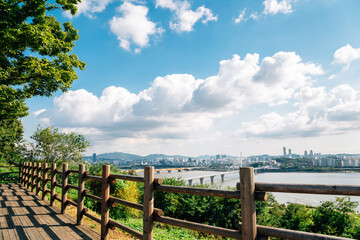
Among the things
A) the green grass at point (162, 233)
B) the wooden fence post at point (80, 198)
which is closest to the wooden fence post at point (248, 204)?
the wooden fence post at point (80, 198)

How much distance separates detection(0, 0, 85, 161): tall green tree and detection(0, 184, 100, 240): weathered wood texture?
4906 mm

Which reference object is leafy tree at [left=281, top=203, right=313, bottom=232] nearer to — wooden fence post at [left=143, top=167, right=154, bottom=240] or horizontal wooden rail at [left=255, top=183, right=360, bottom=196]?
wooden fence post at [left=143, top=167, right=154, bottom=240]

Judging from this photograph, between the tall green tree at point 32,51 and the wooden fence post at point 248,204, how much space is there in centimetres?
878

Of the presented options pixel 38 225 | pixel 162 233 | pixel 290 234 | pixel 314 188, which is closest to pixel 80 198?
pixel 38 225

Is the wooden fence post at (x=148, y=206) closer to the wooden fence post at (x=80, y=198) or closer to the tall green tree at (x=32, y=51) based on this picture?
the wooden fence post at (x=80, y=198)

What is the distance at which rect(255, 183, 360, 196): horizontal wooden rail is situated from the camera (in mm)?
2092

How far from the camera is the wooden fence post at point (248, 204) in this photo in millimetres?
2646

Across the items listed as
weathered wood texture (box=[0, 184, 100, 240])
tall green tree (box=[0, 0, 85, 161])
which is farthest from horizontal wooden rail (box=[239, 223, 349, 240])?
tall green tree (box=[0, 0, 85, 161])

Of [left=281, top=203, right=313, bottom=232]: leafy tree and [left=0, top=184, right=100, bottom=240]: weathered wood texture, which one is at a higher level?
Answer: [left=0, top=184, right=100, bottom=240]: weathered wood texture

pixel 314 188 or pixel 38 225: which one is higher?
pixel 314 188

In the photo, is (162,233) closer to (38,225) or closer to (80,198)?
(80,198)

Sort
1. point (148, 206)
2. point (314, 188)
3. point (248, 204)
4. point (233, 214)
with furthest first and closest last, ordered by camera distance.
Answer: point (233, 214) < point (148, 206) < point (248, 204) < point (314, 188)

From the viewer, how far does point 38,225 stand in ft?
19.0

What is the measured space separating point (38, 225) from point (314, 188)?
255 inches
